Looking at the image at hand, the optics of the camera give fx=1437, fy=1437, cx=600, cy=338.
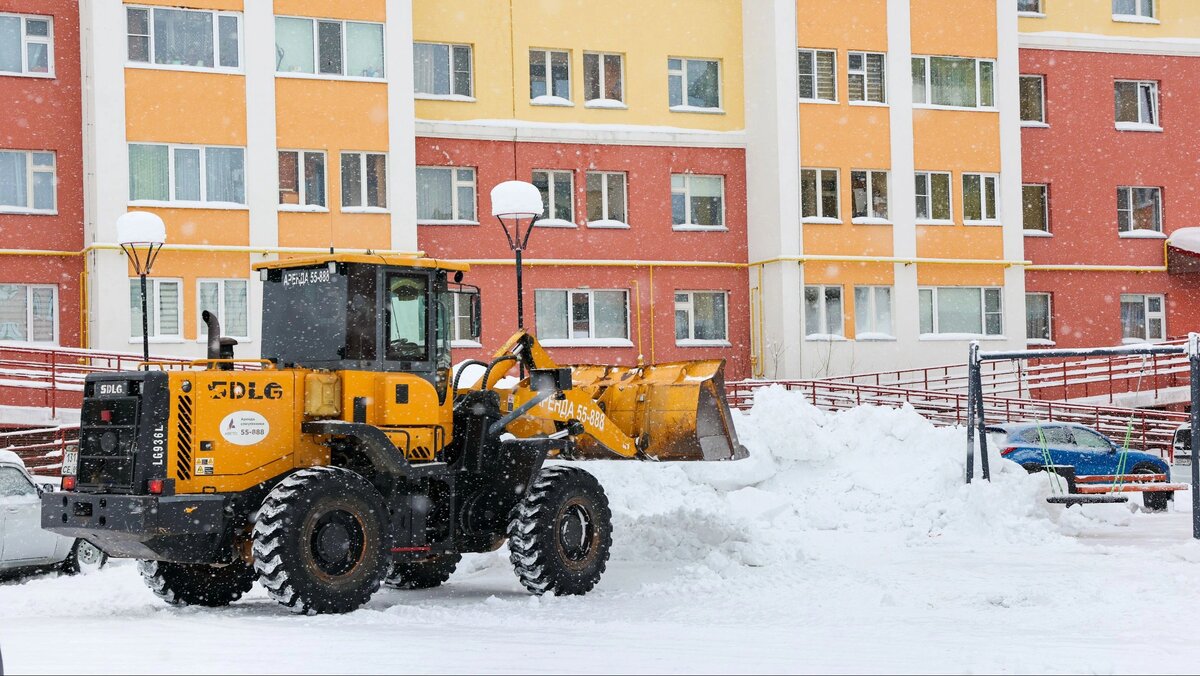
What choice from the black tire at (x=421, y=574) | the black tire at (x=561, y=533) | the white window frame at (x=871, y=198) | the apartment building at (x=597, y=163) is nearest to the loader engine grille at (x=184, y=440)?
the black tire at (x=561, y=533)

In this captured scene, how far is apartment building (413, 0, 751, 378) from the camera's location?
3341 cm

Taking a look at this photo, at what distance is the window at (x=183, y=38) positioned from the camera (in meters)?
29.4

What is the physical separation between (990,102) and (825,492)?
19.2 meters

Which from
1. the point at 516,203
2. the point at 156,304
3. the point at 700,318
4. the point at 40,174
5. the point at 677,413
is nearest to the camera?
the point at 677,413

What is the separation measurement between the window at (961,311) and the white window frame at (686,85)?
6.94m

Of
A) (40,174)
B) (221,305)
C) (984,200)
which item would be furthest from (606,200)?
(40,174)

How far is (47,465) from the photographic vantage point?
80.2ft

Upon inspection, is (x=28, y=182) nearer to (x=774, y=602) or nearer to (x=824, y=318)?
(x=824, y=318)

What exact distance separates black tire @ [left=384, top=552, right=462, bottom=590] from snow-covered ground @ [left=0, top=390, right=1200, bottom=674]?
271mm

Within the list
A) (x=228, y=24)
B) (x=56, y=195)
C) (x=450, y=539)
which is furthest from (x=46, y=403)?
(x=450, y=539)

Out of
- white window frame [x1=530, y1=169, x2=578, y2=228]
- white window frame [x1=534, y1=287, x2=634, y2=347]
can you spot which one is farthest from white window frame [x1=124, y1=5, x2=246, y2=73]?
white window frame [x1=534, y1=287, x2=634, y2=347]

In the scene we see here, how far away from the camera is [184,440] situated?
11016 millimetres

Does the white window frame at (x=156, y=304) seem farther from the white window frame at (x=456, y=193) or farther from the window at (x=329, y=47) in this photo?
the white window frame at (x=456, y=193)

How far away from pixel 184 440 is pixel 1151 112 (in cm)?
3327
